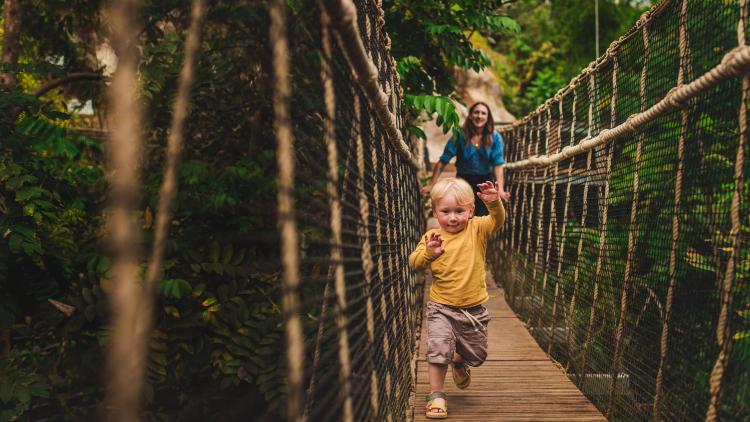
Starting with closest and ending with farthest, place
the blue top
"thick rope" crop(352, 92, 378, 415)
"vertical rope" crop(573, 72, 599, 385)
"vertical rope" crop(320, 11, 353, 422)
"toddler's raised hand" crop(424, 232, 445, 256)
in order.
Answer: "vertical rope" crop(320, 11, 353, 422) < "thick rope" crop(352, 92, 378, 415) < "toddler's raised hand" crop(424, 232, 445, 256) < "vertical rope" crop(573, 72, 599, 385) < the blue top

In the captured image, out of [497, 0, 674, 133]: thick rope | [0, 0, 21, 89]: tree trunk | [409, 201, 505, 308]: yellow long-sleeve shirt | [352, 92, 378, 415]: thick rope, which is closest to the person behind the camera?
[352, 92, 378, 415]: thick rope

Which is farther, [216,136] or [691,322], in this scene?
[216,136]

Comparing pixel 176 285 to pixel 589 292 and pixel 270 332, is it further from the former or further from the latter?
pixel 589 292

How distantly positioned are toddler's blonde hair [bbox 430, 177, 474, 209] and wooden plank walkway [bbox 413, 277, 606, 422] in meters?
0.79

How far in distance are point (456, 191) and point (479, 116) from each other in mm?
1859

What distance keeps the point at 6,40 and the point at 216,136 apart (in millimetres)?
1551

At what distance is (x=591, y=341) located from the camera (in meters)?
2.52

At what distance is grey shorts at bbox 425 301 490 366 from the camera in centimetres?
232

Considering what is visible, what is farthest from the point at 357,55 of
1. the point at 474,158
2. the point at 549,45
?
the point at 549,45

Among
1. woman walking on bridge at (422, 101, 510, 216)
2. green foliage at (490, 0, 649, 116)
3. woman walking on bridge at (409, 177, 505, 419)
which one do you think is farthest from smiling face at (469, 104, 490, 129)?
green foliage at (490, 0, 649, 116)

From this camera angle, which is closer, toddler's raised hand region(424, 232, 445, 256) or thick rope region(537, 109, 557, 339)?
toddler's raised hand region(424, 232, 445, 256)

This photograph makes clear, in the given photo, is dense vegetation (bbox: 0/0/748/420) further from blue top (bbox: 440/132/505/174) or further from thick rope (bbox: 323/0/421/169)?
thick rope (bbox: 323/0/421/169)

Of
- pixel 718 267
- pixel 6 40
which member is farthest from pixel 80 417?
pixel 718 267

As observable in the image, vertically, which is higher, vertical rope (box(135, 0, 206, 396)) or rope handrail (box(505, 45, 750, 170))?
rope handrail (box(505, 45, 750, 170))
